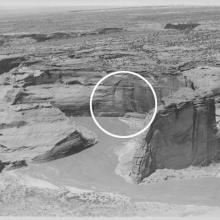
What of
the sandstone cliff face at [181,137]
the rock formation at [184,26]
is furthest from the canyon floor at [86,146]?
the rock formation at [184,26]

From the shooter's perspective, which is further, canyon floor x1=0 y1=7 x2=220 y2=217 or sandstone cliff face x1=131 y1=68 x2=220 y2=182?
sandstone cliff face x1=131 y1=68 x2=220 y2=182

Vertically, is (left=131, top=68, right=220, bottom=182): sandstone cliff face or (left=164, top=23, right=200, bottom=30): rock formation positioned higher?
(left=131, top=68, right=220, bottom=182): sandstone cliff face

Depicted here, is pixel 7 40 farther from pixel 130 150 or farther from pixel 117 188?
pixel 117 188

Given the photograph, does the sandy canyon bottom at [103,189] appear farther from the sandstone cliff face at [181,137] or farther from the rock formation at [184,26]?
the rock formation at [184,26]

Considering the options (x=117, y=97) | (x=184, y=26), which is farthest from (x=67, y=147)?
(x=184, y=26)

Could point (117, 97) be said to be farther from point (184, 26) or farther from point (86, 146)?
point (184, 26)

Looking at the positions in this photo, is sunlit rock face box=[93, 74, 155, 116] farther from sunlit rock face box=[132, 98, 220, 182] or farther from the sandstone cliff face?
sunlit rock face box=[132, 98, 220, 182]

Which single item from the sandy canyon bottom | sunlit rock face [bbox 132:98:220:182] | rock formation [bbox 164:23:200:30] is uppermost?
sunlit rock face [bbox 132:98:220:182]

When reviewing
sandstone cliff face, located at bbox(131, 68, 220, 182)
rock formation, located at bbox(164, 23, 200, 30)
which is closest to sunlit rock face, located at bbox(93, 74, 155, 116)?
sandstone cliff face, located at bbox(131, 68, 220, 182)
